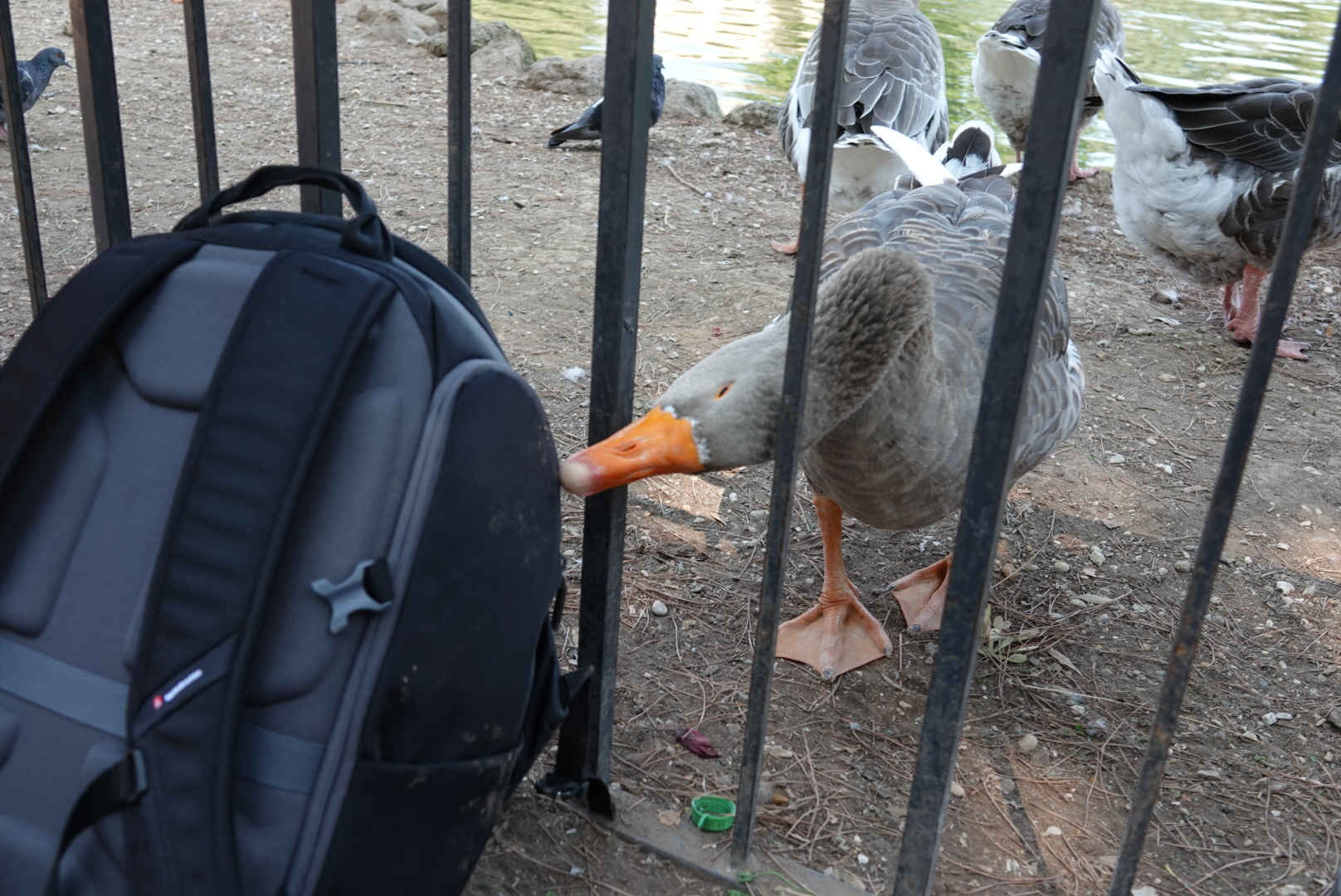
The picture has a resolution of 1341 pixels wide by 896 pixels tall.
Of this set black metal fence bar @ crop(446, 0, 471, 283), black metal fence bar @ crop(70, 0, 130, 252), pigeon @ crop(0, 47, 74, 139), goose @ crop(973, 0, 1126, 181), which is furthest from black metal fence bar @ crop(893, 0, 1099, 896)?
pigeon @ crop(0, 47, 74, 139)

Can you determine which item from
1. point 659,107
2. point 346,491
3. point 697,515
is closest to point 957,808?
point 697,515

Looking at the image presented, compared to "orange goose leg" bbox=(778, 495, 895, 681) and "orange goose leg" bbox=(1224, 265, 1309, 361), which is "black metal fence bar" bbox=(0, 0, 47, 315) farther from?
"orange goose leg" bbox=(1224, 265, 1309, 361)

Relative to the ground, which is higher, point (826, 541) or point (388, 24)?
point (388, 24)

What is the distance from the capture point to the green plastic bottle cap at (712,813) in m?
1.96

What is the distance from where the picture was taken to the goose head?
175cm

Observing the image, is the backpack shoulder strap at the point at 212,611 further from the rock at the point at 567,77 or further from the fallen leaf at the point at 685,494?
the rock at the point at 567,77

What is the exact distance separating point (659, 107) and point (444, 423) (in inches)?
244

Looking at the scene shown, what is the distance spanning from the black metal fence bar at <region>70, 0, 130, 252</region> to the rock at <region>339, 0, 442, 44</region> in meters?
7.99

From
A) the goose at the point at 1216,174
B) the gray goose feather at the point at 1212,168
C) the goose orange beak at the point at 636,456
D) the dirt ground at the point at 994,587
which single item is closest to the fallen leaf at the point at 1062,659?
the dirt ground at the point at 994,587

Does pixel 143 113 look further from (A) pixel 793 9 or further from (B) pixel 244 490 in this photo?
(A) pixel 793 9

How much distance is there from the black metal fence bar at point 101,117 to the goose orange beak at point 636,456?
3.64 feet

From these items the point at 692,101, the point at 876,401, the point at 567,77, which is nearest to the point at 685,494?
the point at 876,401

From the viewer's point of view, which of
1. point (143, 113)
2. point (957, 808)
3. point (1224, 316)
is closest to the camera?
point (957, 808)

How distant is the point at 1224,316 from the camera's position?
17.3ft
